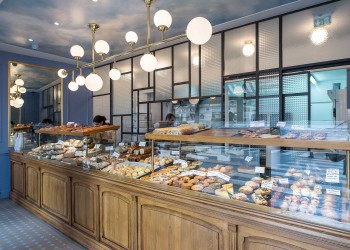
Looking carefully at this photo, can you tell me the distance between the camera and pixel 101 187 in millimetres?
2689

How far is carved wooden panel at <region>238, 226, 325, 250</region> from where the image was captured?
54.1 inches

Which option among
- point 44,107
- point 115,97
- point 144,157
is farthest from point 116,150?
point 44,107

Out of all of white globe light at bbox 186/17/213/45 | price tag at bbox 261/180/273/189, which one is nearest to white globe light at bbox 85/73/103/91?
white globe light at bbox 186/17/213/45

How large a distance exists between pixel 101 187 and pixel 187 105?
246 cm

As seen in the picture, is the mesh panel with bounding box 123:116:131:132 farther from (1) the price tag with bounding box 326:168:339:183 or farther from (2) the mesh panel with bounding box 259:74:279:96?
(1) the price tag with bounding box 326:168:339:183

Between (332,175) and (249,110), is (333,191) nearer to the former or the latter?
(332,175)

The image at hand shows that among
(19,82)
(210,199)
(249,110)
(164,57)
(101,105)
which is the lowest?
(210,199)

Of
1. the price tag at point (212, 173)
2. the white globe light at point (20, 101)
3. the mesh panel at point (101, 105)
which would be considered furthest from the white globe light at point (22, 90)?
the price tag at point (212, 173)

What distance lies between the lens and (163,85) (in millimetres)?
4984

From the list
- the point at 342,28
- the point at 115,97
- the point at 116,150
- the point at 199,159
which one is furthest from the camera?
the point at 115,97

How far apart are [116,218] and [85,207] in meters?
0.63

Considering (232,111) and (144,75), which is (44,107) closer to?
(144,75)

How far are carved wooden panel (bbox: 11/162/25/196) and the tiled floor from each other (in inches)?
20.5

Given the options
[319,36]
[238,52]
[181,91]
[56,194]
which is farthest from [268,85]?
[56,194]
